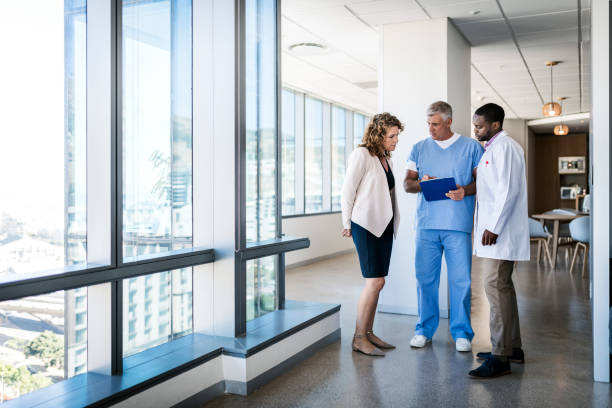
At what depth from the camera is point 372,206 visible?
3.53 meters

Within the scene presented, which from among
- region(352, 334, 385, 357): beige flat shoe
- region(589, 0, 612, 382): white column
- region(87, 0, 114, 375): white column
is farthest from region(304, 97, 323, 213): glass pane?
region(87, 0, 114, 375): white column

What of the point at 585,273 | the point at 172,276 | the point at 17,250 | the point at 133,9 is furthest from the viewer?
the point at 585,273

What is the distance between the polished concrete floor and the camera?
2.89 m

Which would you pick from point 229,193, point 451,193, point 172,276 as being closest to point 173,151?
point 229,193

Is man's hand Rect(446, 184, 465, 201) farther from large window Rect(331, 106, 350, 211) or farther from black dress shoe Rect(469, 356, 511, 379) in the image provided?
large window Rect(331, 106, 350, 211)

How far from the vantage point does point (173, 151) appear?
Answer: 3.15 meters

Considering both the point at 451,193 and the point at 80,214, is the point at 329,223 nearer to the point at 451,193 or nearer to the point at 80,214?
the point at 451,193

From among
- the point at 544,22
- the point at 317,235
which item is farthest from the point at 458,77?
the point at 317,235

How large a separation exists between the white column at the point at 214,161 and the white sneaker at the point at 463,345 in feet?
5.35

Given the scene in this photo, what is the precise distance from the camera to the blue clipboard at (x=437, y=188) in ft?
11.8

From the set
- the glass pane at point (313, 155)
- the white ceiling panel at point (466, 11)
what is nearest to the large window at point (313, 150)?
the glass pane at point (313, 155)

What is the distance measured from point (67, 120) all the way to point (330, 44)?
4.30 metres

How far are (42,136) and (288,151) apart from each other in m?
6.68

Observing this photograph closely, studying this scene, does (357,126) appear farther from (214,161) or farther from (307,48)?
(214,161)
